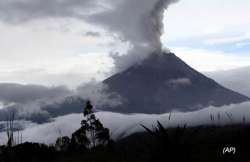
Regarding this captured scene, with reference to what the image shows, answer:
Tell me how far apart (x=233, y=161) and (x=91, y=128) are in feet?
184

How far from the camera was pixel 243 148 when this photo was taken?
11012 centimetres

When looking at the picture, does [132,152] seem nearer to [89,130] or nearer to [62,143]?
[89,130]

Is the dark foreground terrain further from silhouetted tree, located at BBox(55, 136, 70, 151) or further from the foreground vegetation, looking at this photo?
silhouetted tree, located at BBox(55, 136, 70, 151)

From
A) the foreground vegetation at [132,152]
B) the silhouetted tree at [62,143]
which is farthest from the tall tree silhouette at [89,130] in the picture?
the silhouetted tree at [62,143]

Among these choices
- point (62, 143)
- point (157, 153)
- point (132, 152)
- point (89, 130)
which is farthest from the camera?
point (62, 143)

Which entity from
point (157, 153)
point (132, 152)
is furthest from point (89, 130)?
point (157, 153)

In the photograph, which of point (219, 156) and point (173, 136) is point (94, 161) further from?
point (173, 136)

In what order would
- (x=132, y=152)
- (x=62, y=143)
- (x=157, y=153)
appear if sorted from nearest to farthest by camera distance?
(x=157, y=153) → (x=132, y=152) → (x=62, y=143)

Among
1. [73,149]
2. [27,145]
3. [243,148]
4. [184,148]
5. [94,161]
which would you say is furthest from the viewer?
[73,149]

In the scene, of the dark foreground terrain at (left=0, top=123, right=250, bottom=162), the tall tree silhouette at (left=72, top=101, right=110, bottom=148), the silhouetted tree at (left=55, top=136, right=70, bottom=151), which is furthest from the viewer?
the silhouetted tree at (left=55, top=136, right=70, bottom=151)

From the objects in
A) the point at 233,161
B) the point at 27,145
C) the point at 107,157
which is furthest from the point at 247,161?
the point at 27,145

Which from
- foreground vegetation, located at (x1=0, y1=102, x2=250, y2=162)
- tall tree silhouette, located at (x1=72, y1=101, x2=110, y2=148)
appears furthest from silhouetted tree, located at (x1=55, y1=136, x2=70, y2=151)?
tall tree silhouette, located at (x1=72, y1=101, x2=110, y2=148)

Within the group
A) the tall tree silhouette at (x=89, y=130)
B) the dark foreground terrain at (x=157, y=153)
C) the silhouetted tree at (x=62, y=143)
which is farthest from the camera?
the silhouetted tree at (x=62, y=143)

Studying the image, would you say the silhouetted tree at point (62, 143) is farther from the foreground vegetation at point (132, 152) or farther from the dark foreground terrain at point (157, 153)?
the dark foreground terrain at point (157, 153)
